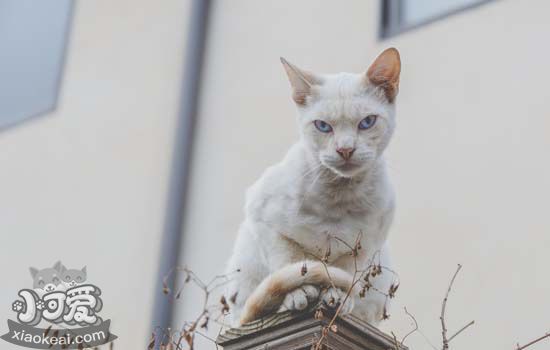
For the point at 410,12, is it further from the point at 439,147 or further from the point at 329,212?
the point at 329,212

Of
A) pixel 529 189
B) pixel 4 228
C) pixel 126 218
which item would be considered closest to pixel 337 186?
pixel 529 189

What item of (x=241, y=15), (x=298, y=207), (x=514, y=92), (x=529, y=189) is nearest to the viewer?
(x=298, y=207)

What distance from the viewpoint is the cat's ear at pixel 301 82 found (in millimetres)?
2188

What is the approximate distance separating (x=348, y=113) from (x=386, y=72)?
0.16 metres

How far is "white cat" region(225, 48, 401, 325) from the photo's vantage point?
81.4 inches

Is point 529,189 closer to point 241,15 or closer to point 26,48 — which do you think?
point 241,15

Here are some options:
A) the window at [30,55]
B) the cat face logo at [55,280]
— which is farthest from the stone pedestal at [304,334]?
the window at [30,55]

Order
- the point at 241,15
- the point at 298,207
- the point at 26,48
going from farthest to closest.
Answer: the point at 26,48 < the point at 241,15 < the point at 298,207

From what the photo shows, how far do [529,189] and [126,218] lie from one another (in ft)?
6.66

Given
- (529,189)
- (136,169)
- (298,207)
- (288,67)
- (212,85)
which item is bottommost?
(298,207)

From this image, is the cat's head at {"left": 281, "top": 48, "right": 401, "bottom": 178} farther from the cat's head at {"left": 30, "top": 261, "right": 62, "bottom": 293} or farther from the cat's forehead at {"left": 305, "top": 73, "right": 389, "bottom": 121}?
the cat's head at {"left": 30, "top": 261, "right": 62, "bottom": 293}

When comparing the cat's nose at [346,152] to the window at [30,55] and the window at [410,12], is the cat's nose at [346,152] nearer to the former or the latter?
the window at [410,12]

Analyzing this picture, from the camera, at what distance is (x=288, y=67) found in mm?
2197

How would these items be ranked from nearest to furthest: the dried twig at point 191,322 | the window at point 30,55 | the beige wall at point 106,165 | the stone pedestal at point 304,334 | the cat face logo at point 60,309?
the dried twig at point 191,322
the stone pedestal at point 304,334
the cat face logo at point 60,309
the beige wall at point 106,165
the window at point 30,55
